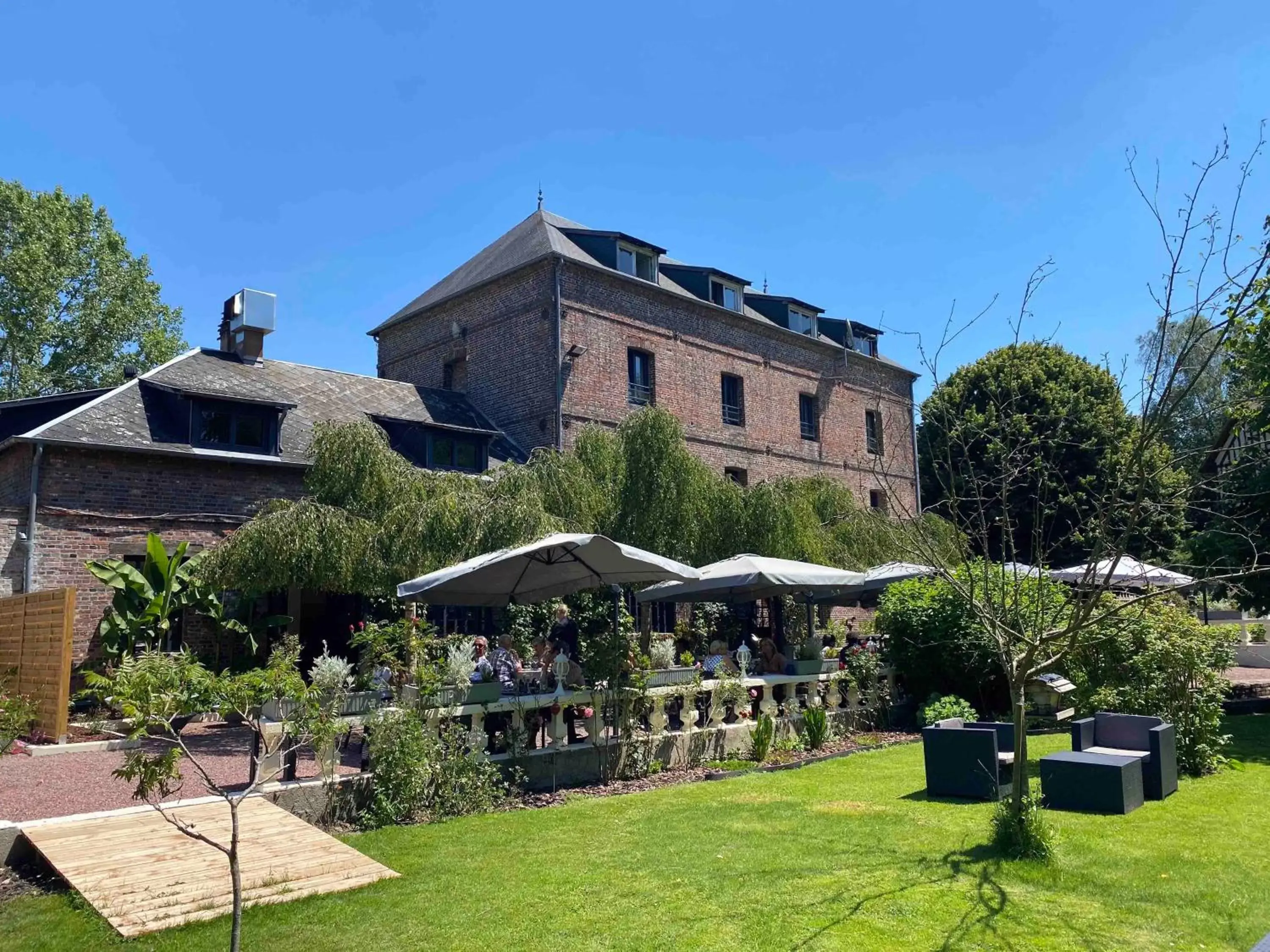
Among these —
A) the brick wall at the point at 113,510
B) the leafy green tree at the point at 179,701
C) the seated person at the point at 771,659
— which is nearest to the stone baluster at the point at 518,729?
the leafy green tree at the point at 179,701

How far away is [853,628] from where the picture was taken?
2192cm

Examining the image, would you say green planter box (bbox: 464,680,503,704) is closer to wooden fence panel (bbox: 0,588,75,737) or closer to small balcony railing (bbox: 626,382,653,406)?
wooden fence panel (bbox: 0,588,75,737)

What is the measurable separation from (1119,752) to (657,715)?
14.5ft

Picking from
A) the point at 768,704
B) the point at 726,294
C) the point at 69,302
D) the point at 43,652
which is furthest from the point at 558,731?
the point at 69,302

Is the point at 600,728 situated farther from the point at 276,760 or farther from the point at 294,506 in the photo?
the point at 294,506

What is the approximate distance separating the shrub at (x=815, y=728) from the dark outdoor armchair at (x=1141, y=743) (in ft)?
10.3

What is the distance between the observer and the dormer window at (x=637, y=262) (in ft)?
74.6

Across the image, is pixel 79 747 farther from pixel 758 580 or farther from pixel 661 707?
pixel 758 580

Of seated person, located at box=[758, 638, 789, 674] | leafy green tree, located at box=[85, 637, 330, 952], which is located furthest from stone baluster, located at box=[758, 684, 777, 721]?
leafy green tree, located at box=[85, 637, 330, 952]

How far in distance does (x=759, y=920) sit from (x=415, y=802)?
3688 mm

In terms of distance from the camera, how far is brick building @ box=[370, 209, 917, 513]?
21.0 meters

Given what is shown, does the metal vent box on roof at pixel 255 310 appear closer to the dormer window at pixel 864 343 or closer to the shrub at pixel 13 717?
the shrub at pixel 13 717

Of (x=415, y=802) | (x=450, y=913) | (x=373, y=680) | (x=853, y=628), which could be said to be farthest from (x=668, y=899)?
(x=853, y=628)

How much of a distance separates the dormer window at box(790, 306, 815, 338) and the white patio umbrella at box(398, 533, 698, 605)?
59.9 feet
